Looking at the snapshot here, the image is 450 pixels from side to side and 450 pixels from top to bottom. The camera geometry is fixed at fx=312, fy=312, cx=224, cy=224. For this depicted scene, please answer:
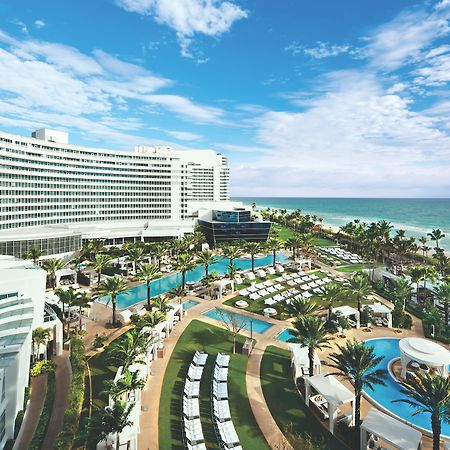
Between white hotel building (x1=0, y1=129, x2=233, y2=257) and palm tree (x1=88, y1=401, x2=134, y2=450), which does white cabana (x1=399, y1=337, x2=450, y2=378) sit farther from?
white hotel building (x1=0, y1=129, x2=233, y2=257)

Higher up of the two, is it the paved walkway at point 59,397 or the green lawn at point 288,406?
the green lawn at point 288,406

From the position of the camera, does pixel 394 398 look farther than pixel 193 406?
Yes

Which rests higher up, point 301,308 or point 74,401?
point 301,308

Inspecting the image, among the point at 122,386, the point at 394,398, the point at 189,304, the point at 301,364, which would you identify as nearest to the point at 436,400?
the point at 394,398

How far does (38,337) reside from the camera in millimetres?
28438

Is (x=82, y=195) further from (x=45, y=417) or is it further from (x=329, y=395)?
(x=329, y=395)

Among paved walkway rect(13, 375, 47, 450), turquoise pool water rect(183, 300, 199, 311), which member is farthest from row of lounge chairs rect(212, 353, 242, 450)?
turquoise pool water rect(183, 300, 199, 311)

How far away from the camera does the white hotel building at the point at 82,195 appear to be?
6706cm

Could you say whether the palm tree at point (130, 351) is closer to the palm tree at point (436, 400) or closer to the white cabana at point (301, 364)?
the white cabana at point (301, 364)

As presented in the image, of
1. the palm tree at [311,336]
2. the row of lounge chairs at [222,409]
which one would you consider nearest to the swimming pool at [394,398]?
the palm tree at [311,336]

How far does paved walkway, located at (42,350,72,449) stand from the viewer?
70.7ft

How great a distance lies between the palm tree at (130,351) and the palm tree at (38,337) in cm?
700

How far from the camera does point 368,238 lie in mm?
69500

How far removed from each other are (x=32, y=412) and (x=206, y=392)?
44.3ft
